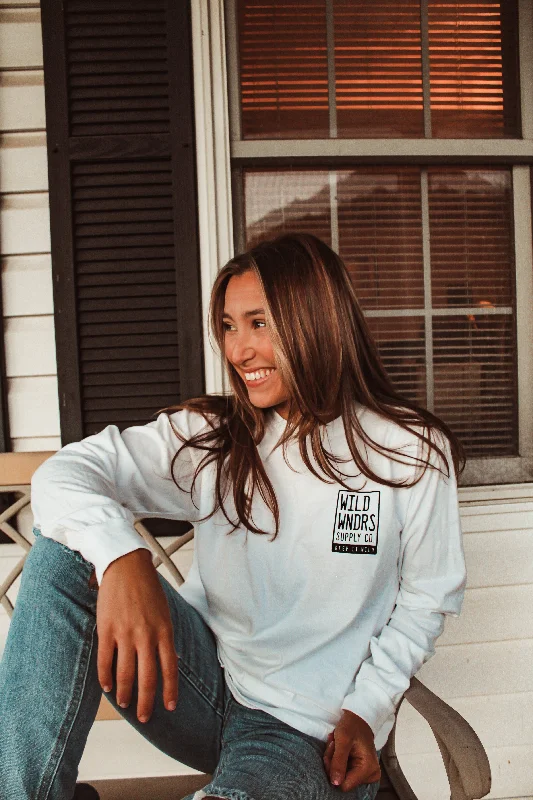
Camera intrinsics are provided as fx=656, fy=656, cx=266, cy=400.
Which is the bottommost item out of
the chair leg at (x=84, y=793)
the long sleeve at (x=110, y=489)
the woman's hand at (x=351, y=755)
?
the chair leg at (x=84, y=793)

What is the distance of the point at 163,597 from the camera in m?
0.98

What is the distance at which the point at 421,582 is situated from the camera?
1.24 m

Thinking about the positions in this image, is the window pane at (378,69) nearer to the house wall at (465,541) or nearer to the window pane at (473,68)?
the window pane at (473,68)

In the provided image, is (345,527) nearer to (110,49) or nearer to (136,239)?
(136,239)

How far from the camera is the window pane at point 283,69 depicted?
2010 mm

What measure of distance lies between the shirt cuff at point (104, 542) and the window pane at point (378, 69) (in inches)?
59.7

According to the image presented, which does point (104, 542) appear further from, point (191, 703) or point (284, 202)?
point (284, 202)

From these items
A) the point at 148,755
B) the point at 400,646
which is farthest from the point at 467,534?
the point at 148,755

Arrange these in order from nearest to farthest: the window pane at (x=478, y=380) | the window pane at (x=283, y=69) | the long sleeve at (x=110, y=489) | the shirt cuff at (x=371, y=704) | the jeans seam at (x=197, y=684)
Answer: the long sleeve at (x=110, y=489) → the shirt cuff at (x=371, y=704) → the jeans seam at (x=197, y=684) → the window pane at (x=283, y=69) → the window pane at (x=478, y=380)

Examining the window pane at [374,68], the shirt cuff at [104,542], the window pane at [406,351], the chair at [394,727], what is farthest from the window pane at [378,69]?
the shirt cuff at [104,542]

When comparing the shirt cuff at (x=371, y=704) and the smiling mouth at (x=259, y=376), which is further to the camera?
the smiling mouth at (x=259, y=376)

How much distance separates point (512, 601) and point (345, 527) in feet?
3.58

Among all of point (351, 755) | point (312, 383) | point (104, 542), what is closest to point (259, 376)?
point (312, 383)

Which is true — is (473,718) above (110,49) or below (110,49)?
below
